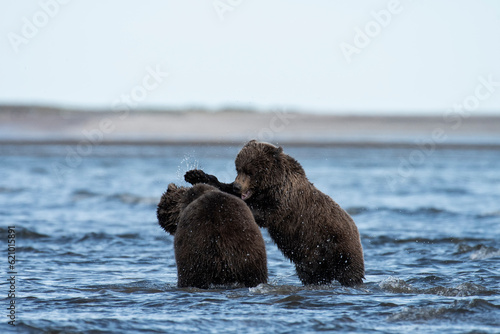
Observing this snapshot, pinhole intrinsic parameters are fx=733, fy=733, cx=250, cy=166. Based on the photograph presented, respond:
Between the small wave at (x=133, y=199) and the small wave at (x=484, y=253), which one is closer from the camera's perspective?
the small wave at (x=484, y=253)

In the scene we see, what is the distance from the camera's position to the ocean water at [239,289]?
6.18 m

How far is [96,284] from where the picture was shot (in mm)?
7926

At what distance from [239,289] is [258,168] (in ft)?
4.28

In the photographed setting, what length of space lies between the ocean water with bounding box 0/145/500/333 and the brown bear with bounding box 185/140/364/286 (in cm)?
28

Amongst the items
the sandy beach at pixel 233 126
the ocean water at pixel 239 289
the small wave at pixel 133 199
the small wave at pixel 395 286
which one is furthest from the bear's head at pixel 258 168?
the sandy beach at pixel 233 126

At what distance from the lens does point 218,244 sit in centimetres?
668

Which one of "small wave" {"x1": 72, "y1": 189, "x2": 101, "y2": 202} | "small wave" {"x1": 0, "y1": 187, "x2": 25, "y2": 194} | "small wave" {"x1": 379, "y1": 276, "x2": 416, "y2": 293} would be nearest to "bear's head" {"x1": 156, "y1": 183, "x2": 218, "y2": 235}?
"small wave" {"x1": 379, "y1": 276, "x2": 416, "y2": 293}

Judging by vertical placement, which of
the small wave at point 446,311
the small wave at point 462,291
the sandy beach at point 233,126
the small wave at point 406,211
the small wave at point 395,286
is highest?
the sandy beach at point 233,126

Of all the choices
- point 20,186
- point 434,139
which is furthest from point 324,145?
point 20,186

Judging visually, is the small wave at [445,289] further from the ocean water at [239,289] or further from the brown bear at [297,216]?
the brown bear at [297,216]

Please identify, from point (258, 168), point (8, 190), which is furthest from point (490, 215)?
point (8, 190)

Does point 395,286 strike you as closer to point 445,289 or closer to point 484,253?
point 445,289

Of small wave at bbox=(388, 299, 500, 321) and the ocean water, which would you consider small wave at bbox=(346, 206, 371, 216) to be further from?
small wave at bbox=(388, 299, 500, 321)

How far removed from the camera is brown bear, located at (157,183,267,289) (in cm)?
671
